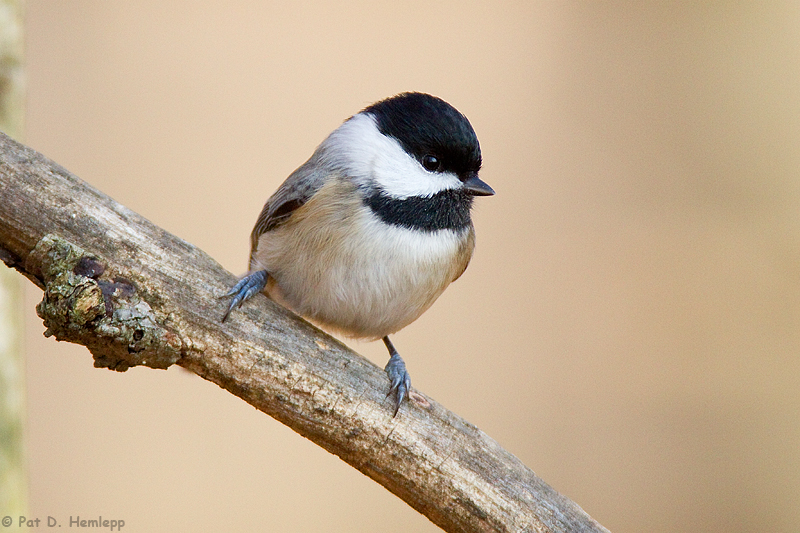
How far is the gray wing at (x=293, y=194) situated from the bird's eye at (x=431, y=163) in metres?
0.19

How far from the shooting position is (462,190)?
128 centimetres

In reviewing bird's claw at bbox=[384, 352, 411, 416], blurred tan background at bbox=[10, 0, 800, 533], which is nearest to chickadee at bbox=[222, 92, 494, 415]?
bird's claw at bbox=[384, 352, 411, 416]

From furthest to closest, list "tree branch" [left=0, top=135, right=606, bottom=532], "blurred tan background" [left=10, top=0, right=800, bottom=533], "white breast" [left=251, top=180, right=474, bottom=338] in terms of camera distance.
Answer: "blurred tan background" [left=10, top=0, right=800, bottom=533] → "white breast" [left=251, top=180, right=474, bottom=338] → "tree branch" [left=0, top=135, right=606, bottom=532]

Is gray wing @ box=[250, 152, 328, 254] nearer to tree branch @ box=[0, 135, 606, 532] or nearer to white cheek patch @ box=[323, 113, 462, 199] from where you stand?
white cheek patch @ box=[323, 113, 462, 199]

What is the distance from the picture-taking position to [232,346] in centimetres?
108

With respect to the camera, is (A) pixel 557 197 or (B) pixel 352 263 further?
(A) pixel 557 197

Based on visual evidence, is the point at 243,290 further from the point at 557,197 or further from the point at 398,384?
the point at 557,197

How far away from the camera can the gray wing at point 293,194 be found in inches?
50.9

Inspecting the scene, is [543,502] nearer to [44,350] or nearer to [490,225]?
[490,225]

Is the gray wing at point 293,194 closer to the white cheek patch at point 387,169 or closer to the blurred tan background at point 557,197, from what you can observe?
the white cheek patch at point 387,169

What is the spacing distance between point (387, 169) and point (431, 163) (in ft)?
0.28

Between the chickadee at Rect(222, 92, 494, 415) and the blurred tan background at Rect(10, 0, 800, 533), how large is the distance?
952 millimetres

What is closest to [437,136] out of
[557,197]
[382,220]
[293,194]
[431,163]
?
[431,163]

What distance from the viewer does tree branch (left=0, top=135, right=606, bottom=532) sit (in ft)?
3.26
